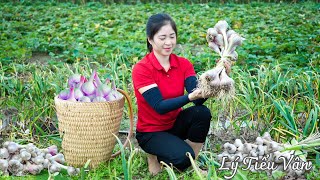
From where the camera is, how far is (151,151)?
326cm

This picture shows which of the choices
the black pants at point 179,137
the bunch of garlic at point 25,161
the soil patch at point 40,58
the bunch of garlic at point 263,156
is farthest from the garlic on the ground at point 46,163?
the soil patch at point 40,58

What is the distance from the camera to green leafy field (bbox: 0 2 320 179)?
3660 mm

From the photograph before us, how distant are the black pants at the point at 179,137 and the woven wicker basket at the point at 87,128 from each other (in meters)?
0.21

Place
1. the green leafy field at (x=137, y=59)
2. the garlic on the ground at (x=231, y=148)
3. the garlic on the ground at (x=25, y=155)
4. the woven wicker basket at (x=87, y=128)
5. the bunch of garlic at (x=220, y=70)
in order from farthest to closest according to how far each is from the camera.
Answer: the green leafy field at (x=137, y=59), the garlic on the ground at (x=231, y=148), the woven wicker basket at (x=87, y=128), the garlic on the ground at (x=25, y=155), the bunch of garlic at (x=220, y=70)

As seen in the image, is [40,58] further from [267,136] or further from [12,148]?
[267,136]

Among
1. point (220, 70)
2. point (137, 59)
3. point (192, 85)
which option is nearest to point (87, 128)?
point (192, 85)

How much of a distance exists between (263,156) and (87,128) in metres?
1.06

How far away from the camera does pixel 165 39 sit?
3.16m

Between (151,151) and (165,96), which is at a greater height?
(165,96)

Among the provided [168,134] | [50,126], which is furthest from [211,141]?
[50,126]

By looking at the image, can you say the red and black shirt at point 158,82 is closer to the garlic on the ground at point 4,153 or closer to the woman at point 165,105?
the woman at point 165,105

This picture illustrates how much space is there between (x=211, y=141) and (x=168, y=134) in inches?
25.1

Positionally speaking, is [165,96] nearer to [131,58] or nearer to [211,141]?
[211,141]

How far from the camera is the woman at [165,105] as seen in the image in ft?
10.3
